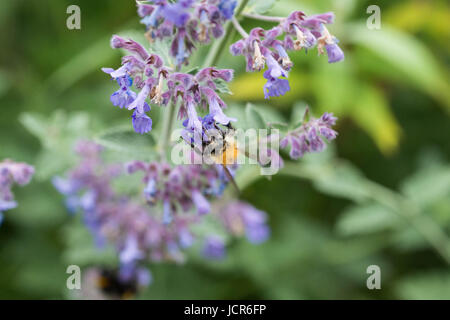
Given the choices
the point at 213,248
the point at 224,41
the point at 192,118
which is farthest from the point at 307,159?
the point at 192,118

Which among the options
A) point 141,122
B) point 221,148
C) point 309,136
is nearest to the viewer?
point 141,122

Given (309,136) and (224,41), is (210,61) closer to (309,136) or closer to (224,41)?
(224,41)

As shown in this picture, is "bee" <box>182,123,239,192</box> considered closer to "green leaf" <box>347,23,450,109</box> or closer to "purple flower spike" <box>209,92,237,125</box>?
"purple flower spike" <box>209,92,237,125</box>

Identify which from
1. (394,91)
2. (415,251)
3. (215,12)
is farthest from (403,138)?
(215,12)

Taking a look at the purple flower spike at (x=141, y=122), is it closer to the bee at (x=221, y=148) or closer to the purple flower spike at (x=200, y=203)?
the bee at (x=221, y=148)

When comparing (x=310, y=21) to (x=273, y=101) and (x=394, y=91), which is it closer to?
(x=273, y=101)

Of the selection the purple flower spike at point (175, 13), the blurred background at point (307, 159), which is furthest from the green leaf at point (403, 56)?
the purple flower spike at point (175, 13)

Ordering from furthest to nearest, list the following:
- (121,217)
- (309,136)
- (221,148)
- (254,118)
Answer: (121,217), (254,118), (221,148), (309,136)
